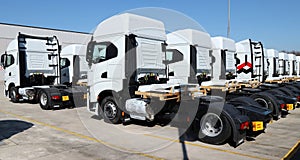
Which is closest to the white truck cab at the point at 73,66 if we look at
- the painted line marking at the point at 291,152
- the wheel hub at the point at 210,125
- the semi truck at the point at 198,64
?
the semi truck at the point at 198,64

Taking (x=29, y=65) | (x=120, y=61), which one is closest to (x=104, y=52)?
(x=120, y=61)

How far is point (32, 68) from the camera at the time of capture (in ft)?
36.8

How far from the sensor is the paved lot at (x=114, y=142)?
4.66 m

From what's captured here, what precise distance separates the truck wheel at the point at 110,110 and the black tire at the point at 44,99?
10.6ft

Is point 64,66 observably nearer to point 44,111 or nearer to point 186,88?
point 44,111

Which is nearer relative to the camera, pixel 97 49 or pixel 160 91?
pixel 160 91

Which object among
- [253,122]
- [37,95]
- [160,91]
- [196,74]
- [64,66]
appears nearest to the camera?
[253,122]

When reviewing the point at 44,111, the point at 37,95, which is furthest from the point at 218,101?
the point at 37,95

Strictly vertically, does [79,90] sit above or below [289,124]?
above

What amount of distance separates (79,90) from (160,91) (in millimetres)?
4664

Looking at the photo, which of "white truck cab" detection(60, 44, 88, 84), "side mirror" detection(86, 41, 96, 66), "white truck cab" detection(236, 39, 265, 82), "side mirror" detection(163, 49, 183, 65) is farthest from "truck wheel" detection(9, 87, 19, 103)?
"white truck cab" detection(236, 39, 265, 82)

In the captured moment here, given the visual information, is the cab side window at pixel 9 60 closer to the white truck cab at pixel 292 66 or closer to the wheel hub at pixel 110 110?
the wheel hub at pixel 110 110

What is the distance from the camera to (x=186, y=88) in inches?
264

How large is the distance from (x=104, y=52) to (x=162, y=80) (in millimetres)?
2020
